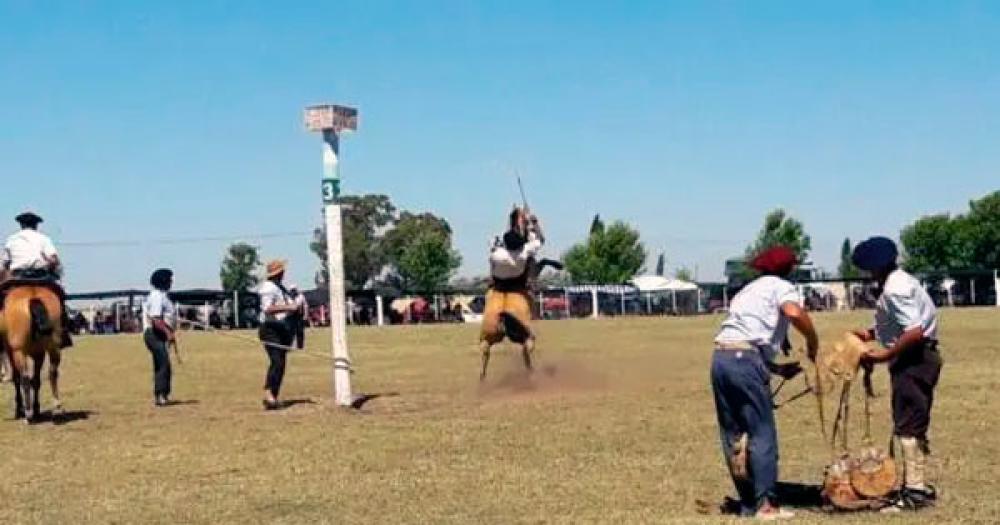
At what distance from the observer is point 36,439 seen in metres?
16.2

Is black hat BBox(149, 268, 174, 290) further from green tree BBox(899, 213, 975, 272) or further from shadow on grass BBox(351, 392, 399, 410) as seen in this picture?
green tree BBox(899, 213, 975, 272)

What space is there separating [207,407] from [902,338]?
1198cm

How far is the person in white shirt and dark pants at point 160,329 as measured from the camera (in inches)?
815

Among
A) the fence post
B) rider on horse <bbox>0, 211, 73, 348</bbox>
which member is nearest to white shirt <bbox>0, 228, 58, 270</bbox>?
rider on horse <bbox>0, 211, 73, 348</bbox>

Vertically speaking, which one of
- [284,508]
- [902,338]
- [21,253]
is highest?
[21,253]

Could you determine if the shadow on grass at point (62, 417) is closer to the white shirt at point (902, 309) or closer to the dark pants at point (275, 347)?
the dark pants at point (275, 347)

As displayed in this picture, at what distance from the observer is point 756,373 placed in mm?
10156

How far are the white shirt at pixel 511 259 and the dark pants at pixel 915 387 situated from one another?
10231 millimetres

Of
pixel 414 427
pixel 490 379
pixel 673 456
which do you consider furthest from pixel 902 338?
pixel 490 379

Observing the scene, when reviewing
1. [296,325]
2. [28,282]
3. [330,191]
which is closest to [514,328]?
[296,325]

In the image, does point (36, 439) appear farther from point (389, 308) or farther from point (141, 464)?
point (389, 308)

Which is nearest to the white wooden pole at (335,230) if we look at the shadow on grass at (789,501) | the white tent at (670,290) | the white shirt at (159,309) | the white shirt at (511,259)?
the white shirt at (511,259)

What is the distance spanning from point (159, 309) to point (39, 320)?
350 cm

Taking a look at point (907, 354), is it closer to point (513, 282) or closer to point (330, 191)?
point (330, 191)
